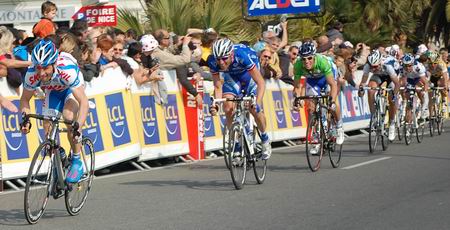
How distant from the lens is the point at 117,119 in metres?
14.4

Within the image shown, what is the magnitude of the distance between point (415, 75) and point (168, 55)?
610 centimetres

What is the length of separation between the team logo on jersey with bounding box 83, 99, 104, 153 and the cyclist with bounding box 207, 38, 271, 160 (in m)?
1.88

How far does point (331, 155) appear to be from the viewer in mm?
14719

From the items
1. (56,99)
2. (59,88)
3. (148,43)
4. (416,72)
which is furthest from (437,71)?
(59,88)

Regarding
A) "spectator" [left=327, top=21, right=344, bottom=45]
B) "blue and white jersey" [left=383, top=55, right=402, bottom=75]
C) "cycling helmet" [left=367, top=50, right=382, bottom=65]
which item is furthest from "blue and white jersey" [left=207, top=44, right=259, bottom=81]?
"spectator" [left=327, top=21, right=344, bottom=45]

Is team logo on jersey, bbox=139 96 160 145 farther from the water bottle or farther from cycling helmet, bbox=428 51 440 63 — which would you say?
cycling helmet, bbox=428 51 440 63

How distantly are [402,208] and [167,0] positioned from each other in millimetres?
15268

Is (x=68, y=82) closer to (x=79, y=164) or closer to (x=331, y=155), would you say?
(x=79, y=164)

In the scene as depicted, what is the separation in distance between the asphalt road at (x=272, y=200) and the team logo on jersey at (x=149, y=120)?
648mm

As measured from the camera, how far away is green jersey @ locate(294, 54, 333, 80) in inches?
571

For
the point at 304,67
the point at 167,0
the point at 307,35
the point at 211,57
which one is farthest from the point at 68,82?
the point at 307,35

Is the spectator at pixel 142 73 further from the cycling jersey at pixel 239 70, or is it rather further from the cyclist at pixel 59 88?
the cyclist at pixel 59 88

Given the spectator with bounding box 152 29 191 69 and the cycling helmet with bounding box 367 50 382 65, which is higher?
the spectator with bounding box 152 29 191 69

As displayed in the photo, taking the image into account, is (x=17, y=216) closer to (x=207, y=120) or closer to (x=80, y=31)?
(x=80, y=31)
